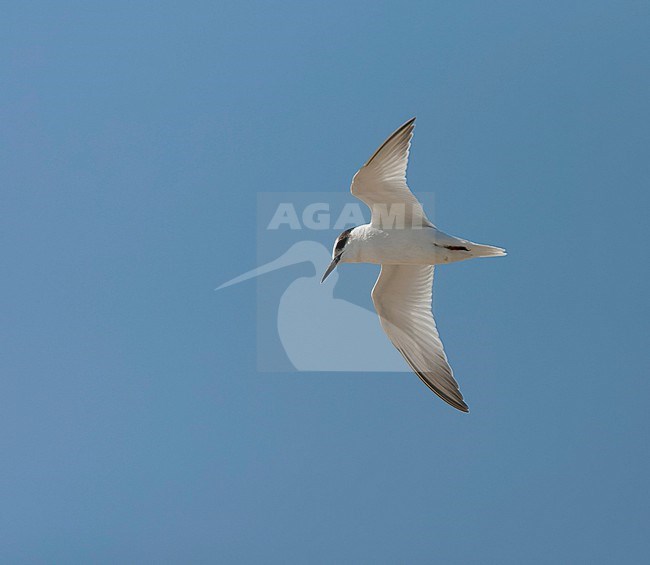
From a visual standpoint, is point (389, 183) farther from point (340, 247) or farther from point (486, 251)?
point (486, 251)

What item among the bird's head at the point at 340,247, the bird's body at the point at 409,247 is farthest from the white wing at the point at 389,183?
the bird's head at the point at 340,247

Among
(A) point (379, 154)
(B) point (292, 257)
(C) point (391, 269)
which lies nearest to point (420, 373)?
(C) point (391, 269)

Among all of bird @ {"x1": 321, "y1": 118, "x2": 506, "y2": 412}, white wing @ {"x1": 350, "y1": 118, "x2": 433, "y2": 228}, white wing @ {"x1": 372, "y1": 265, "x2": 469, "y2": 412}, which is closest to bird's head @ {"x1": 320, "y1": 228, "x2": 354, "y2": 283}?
bird @ {"x1": 321, "y1": 118, "x2": 506, "y2": 412}

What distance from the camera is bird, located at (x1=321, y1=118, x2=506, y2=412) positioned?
8242mm

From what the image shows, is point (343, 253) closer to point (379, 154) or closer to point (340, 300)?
point (379, 154)

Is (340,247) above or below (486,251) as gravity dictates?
above

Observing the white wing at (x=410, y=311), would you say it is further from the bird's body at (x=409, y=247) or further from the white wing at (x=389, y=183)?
the white wing at (x=389, y=183)

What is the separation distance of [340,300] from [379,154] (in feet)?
10.6

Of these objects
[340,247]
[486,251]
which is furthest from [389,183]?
[486,251]

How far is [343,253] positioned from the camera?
8734 millimetres

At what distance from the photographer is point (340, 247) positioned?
28.9 ft

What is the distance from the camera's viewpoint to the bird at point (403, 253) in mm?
8242

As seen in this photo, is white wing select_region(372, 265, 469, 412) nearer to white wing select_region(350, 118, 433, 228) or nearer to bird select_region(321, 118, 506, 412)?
bird select_region(321, 118, 506, 412)

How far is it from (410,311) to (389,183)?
1636 mm
